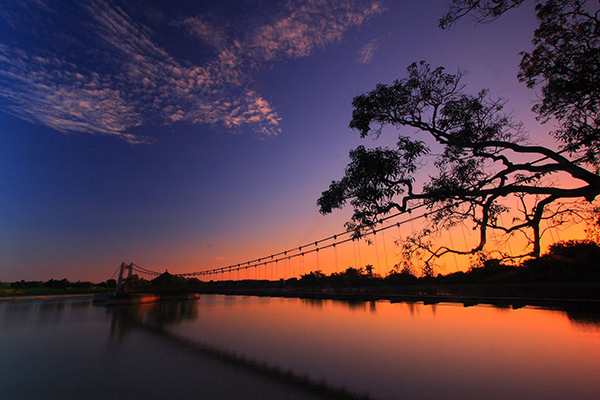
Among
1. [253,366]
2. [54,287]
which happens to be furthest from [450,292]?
[54,287]

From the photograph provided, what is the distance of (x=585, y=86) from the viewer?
16.0 ft

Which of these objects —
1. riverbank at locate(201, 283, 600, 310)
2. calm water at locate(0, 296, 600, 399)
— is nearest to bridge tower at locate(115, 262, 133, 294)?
calm water at locate(0, 296, 600, 399)

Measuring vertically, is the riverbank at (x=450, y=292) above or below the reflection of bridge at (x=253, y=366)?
above

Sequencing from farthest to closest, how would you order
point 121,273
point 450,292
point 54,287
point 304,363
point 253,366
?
point 54,287 → point 121,273 → point 450,292 → point 304,363 → point 253,366

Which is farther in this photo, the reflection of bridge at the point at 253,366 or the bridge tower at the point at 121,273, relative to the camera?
the bridge tower at the point at 121,273

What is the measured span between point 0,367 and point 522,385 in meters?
28.2

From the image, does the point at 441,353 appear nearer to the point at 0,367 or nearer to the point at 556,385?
the point at 556,385

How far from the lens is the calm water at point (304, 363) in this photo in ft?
39.1

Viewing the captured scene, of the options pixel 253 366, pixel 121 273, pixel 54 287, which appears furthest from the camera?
pixel 54 287

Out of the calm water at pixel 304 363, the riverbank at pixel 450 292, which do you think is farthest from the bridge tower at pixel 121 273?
the riverbank at pixel 450 292

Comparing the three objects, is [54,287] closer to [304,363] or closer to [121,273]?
[121,273]

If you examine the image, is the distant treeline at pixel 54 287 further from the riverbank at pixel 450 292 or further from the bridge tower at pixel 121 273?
the riverbank at pixel 450 292

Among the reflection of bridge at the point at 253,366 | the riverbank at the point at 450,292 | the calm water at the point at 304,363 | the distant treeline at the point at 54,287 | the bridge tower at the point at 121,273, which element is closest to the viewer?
the riverbank at the point at 450,292

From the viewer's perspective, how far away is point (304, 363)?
15.6 m
